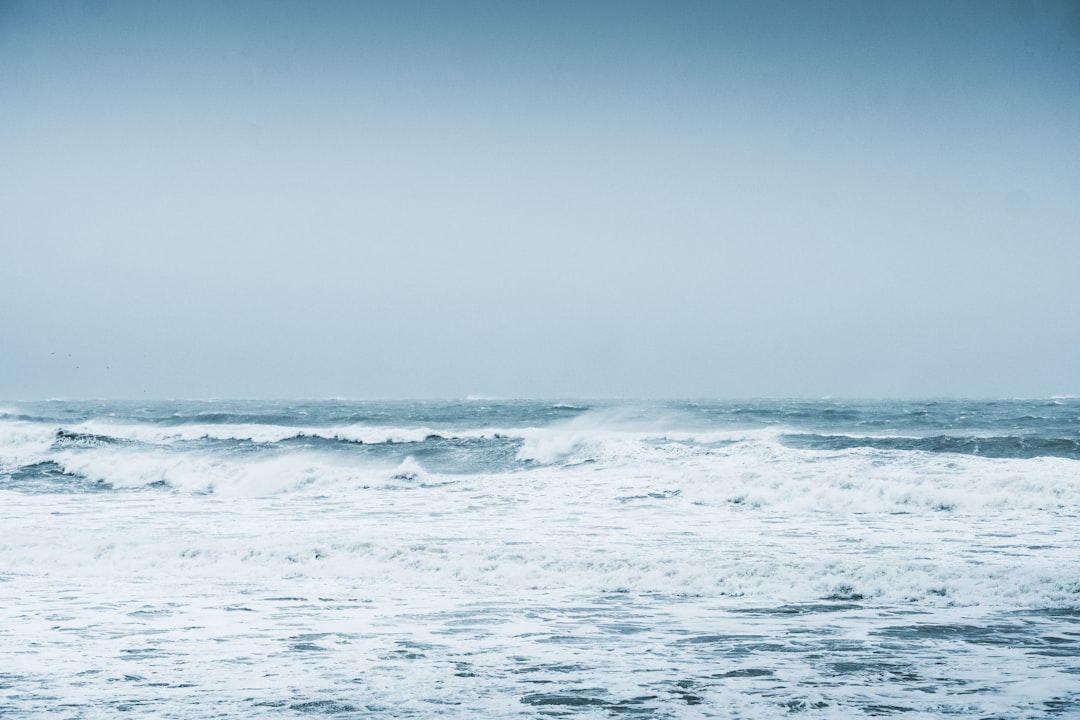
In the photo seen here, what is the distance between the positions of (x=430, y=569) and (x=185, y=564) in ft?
10.7

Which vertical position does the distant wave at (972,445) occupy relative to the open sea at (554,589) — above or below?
above

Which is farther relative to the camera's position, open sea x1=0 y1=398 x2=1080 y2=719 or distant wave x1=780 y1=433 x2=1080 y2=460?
distant wave x1=780 y1=433 x2=1080 y2=460

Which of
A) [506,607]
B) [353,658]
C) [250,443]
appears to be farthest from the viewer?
[250,443]

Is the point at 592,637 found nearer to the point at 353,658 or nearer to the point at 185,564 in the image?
the point at 353,658

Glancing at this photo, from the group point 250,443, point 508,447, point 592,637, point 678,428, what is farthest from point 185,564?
point 678,428

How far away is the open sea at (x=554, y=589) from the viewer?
6312 mm

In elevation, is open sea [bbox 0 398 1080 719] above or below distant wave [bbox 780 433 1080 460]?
below

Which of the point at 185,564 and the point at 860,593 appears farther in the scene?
the point at 185,564

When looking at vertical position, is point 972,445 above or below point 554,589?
above

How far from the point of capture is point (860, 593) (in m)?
9.66

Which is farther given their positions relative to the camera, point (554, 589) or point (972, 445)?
point (972, 445)

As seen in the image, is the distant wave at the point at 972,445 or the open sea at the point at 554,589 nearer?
the open sea at the point at 554,589

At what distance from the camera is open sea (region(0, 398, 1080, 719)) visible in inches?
249

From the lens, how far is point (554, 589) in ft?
33.5
